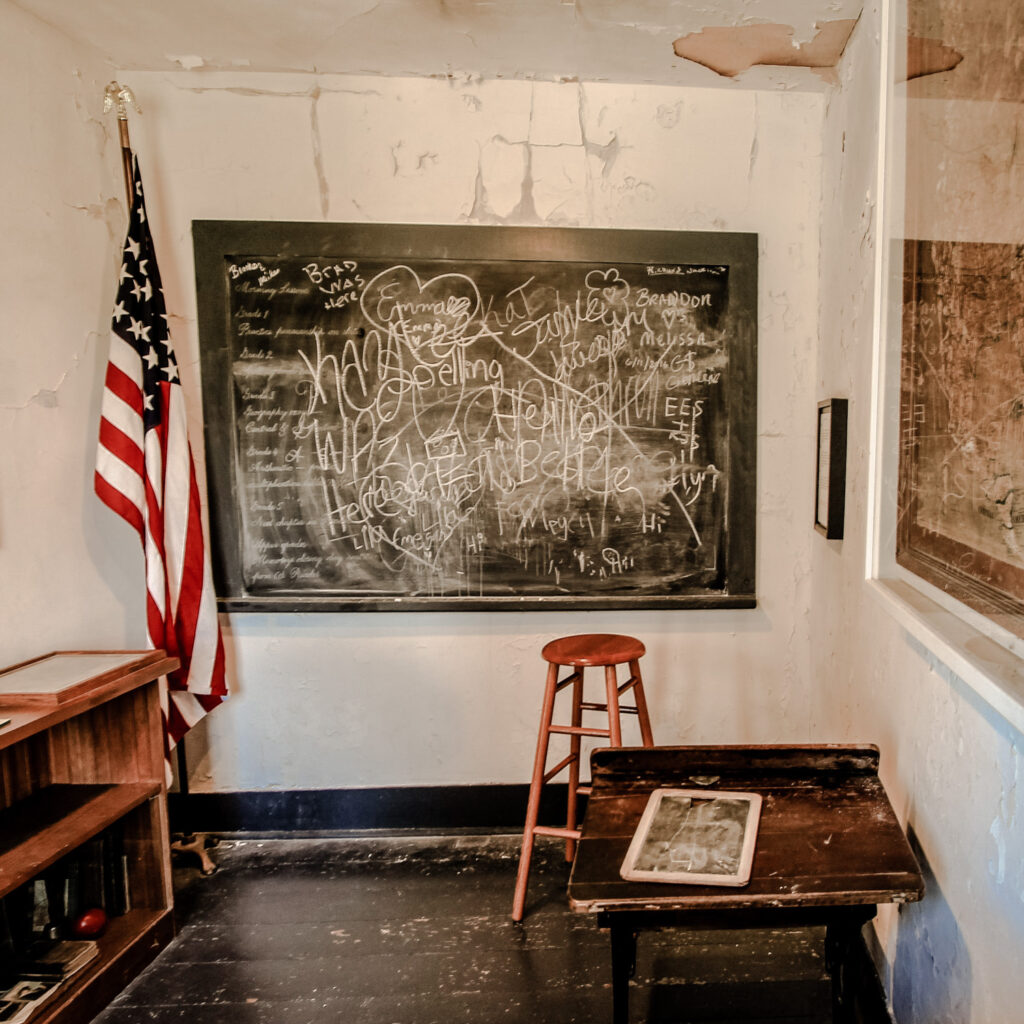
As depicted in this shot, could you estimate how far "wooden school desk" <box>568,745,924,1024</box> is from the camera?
1.13 metres

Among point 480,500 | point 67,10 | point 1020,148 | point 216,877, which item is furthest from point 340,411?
point 1020,148

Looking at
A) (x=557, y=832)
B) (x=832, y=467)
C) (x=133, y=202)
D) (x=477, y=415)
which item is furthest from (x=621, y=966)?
(x=133, y=202)

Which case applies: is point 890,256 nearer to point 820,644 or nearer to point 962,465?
point 962,465

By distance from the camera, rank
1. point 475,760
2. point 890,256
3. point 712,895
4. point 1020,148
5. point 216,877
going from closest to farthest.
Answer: point 1020,148 < point 712,895 < point 890,256 < point 216,877 < point 475,760

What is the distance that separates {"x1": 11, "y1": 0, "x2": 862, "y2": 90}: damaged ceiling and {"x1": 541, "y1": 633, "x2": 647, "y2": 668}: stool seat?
1.79m

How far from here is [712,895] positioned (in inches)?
44.3

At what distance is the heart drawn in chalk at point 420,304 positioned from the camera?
2365 millimetres

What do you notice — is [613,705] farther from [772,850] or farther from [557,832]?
[772,850]

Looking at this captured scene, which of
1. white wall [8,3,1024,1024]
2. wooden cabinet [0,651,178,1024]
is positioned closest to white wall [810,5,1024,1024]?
white wall [8,3,1024,1024]

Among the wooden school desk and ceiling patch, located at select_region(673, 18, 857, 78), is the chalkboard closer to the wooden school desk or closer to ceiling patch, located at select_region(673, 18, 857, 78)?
ceiling patch, located at select_region(673, 18, 857, 78)

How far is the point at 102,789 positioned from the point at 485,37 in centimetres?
246

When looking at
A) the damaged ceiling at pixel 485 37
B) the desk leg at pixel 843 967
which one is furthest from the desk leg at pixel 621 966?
the damaged ceiling at pixel 485 37

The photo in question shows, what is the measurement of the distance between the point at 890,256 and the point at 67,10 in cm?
230

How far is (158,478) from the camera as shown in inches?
85.9
